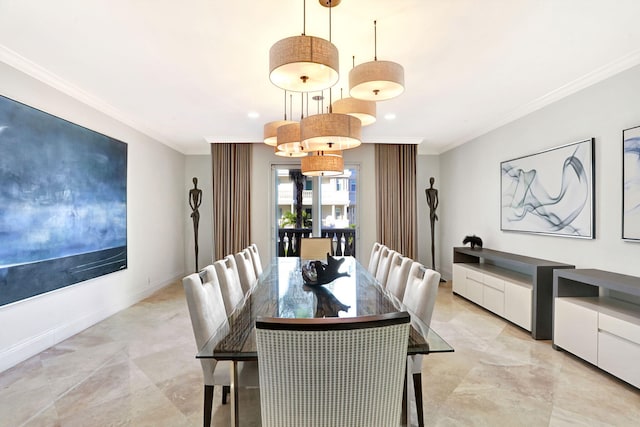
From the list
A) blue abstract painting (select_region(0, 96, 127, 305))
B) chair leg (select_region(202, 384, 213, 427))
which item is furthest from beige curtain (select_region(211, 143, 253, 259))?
chair leg (select_region(202, 384, 213, 427))

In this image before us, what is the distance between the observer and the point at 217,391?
2.30m

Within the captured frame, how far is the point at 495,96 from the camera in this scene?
143 inches

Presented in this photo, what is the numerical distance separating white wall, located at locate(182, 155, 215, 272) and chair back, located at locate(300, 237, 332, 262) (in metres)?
2.81

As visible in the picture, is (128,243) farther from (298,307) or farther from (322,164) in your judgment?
(298,307)

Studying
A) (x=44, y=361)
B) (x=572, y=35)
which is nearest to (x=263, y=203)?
(x=44, y=361)

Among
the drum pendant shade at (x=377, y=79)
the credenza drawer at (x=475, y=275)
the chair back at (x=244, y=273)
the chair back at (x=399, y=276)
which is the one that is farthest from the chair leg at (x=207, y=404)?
the credenza drawer at (x=475, y=275)

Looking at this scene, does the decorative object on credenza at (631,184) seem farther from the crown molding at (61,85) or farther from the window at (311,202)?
the crown molding at (61,85)

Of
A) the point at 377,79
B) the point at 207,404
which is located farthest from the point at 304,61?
the point at 207,404

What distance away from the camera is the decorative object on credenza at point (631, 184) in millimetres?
2627

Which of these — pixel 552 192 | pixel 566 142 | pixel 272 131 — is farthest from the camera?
pixel 552 192

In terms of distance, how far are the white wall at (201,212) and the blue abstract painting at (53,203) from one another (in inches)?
88.6

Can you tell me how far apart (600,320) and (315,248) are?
2895 millimetres

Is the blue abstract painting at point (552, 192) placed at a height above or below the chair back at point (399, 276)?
above

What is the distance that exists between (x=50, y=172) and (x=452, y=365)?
12.9 ft
